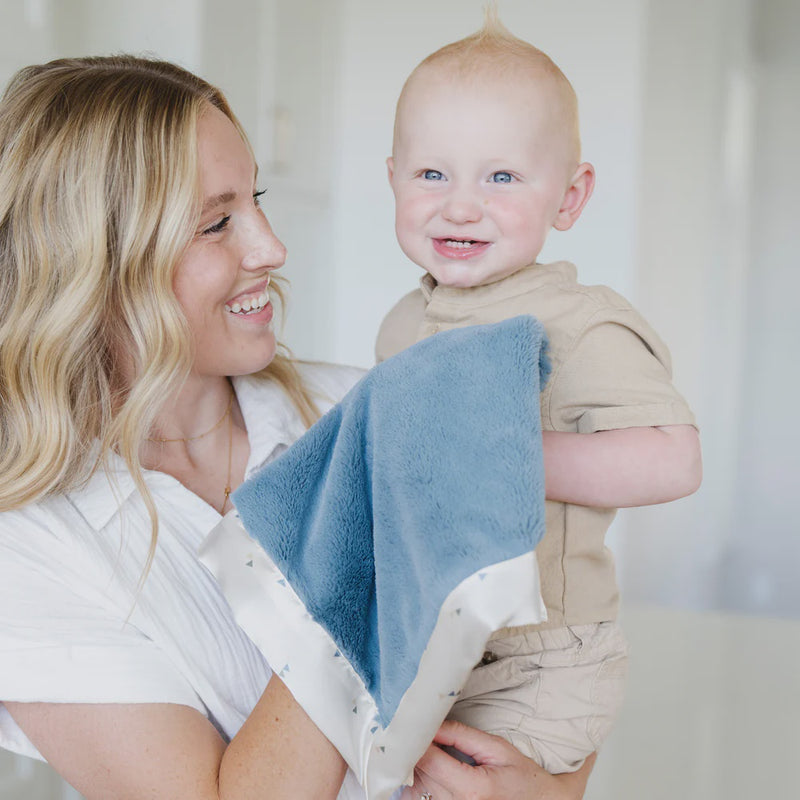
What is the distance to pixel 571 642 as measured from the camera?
3.58 feet

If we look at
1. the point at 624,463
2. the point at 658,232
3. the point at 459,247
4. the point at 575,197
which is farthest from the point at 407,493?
the point at 658,232

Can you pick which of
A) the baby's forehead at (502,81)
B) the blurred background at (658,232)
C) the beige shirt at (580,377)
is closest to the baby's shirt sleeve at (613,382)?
the beige shirt at (580,377)

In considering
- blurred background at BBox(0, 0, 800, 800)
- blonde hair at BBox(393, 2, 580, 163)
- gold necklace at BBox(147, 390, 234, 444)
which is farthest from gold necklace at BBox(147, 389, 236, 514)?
blurred background at BBox(0, 0, 800, 800)

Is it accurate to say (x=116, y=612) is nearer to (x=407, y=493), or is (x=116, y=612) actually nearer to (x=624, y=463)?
(x=407, y=493)

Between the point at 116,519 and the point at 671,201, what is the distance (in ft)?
11.0

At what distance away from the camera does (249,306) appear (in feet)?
4.40

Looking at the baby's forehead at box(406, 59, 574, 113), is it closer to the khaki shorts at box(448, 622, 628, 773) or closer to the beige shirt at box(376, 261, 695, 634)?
the beige shirt at box(376, 261, 695, 634)

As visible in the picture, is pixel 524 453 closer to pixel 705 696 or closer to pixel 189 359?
pixel 189 359

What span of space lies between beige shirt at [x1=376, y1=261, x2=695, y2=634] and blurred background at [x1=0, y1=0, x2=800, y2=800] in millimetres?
736

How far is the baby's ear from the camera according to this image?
3.67ft

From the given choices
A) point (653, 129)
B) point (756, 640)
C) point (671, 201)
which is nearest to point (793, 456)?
point (671, 201)

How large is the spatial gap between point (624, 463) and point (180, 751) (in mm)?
544

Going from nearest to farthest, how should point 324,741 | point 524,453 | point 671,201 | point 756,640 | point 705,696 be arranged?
1. point 524,453
2. point 324,741
3. point 705,696
4. point 756,640
5. point 671,201

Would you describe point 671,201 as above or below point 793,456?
above
